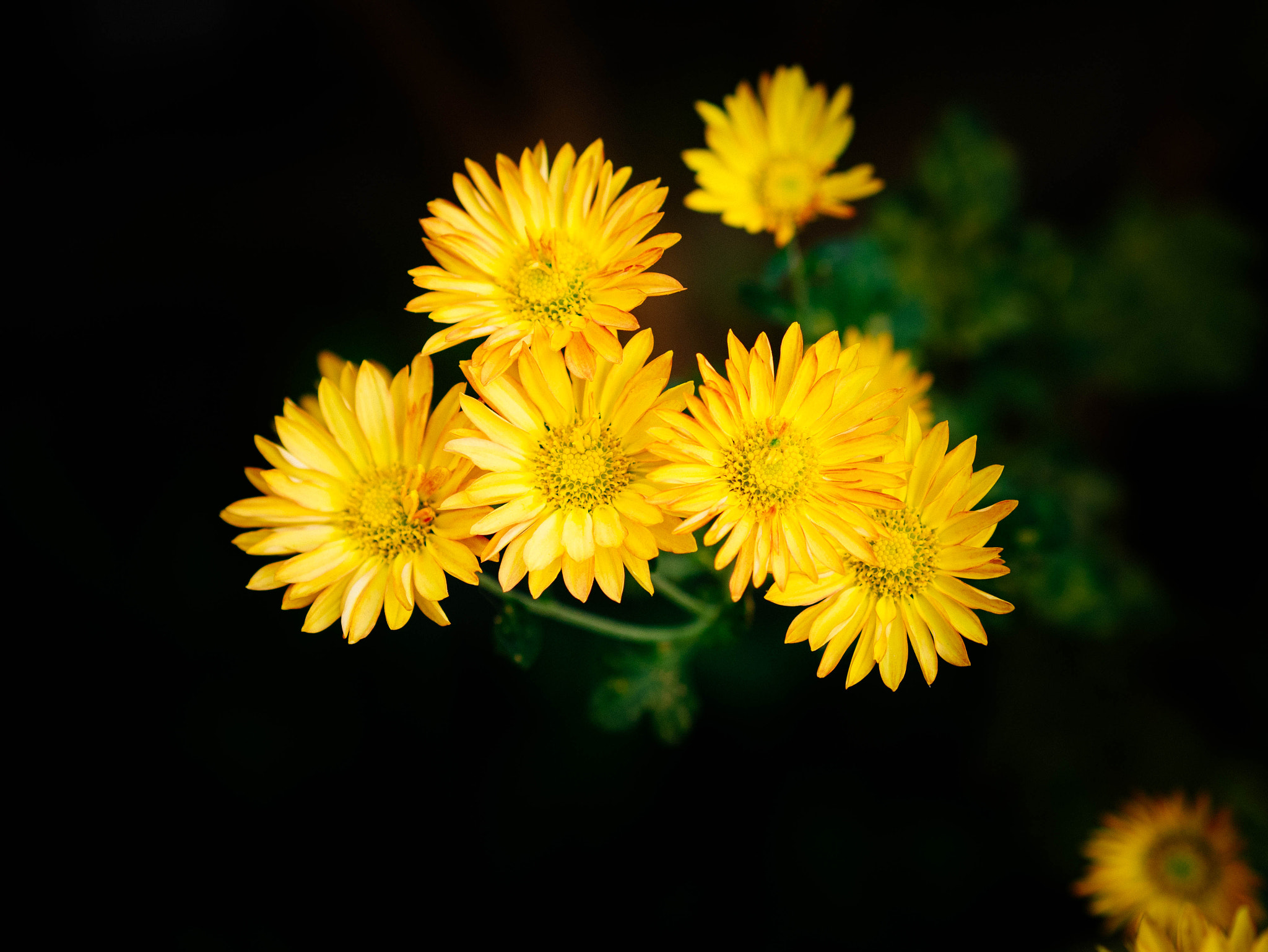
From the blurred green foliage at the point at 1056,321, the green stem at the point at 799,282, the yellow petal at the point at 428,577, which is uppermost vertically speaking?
the blurred green foliage at the point at 1056,321

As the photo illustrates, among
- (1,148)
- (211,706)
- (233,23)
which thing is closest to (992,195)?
(233,23)

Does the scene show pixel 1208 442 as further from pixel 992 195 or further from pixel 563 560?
pixel 563 560

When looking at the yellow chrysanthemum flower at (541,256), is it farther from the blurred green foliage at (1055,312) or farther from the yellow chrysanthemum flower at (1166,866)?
the yellow chrysanthemum flower at (1166,866)

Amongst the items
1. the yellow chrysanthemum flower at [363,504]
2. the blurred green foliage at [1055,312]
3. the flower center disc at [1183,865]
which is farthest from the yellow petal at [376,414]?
the flower center disc at [1183,865]

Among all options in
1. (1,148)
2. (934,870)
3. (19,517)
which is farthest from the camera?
(1,148)

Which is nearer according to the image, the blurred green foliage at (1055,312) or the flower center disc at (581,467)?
the flower center disc at (581,467)

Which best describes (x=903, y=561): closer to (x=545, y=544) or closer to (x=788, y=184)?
(x=545, y=544)
